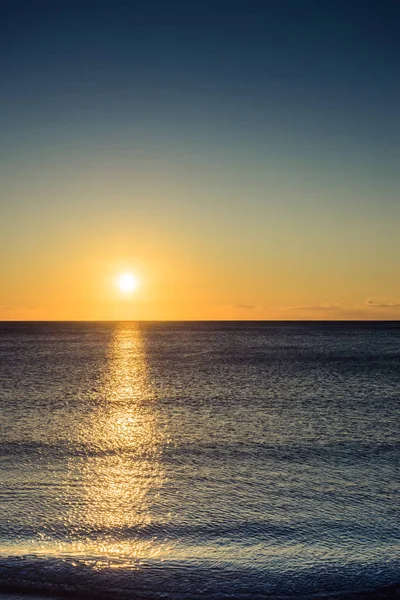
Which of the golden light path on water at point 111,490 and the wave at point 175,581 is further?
the golden light path on water at point 111,490

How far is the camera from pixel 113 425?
27484 mm

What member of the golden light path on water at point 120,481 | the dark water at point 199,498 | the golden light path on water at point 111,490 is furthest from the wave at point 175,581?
the golden light path on water at point 120,481

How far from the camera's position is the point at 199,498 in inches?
604

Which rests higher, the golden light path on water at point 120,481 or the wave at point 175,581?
the wave at point 175,581

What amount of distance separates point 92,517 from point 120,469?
202 inches

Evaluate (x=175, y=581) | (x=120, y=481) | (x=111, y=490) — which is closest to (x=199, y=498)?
(x=111, y=490)

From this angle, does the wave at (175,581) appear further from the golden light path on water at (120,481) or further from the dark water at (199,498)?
the golden light path on water at (120,481)

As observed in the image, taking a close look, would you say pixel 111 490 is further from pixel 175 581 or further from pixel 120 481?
pixel 175 581

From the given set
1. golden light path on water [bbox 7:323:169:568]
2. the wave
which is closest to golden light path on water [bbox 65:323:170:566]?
golden light path on water [bbox 7:323:169:568]

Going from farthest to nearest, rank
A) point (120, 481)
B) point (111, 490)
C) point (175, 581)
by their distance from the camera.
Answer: point (120, 481), point (111, 490), point (175, 581)

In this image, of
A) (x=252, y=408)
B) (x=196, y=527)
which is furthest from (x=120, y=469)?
Result: (x=252, y=408)

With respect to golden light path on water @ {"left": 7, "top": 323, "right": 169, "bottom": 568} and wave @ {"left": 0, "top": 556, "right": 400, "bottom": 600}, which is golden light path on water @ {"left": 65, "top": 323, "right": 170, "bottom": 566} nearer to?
golden light path on water @ {"left": 7, "top": 323, "right": 169, "bottom": 568}

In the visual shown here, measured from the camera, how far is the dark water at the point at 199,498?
1027 centimetres

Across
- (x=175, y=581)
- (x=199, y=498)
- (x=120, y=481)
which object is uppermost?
(x=175, y=581)
